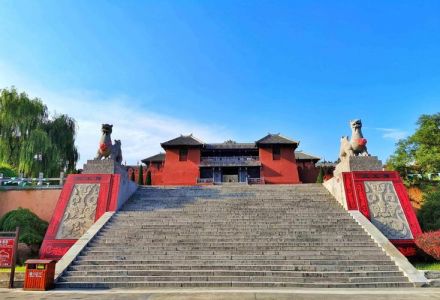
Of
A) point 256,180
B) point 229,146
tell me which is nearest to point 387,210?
point 256,180

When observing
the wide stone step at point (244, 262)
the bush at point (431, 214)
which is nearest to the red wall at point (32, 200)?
the wide stone step at point (244, 262)

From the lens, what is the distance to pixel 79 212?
33.5 feet

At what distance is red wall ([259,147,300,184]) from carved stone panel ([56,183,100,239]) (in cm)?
1425

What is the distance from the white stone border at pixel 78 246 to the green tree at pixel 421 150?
13326 mm

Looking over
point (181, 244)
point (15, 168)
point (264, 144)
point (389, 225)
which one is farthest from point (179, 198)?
point (264, 144)

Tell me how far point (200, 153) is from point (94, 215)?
14.0m

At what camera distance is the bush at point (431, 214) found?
32.2 ft

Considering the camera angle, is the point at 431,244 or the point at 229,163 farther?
the point at 229,163

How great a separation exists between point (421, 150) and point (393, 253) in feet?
29.2

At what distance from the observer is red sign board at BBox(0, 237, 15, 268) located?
6508mm

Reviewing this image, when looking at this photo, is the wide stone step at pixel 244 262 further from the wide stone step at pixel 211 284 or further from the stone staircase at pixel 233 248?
the wide stone step at pixel 211 284

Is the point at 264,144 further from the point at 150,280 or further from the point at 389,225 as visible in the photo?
the point at 150,280

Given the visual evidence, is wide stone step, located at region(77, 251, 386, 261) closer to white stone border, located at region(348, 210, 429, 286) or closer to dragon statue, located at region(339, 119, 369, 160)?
white stone border, located at region(348, 210, 429, 286)

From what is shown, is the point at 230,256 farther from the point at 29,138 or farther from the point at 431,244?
the point at 29,138
